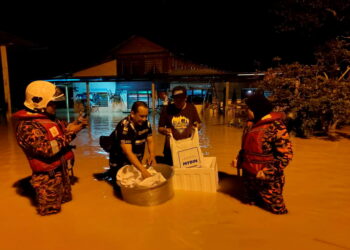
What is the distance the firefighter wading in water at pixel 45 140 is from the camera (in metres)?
2.84

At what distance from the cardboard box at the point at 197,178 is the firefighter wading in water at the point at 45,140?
1555 millimetres

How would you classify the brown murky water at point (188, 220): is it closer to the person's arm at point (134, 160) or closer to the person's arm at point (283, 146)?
the person's arm at point (134, 160)

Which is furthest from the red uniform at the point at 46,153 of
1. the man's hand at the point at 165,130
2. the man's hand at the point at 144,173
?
the man's hand at the point at 165,130

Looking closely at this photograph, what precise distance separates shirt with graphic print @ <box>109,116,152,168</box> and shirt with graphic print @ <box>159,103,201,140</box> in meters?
0.32

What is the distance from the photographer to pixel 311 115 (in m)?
7.68

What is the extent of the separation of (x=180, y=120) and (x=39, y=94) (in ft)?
6.42

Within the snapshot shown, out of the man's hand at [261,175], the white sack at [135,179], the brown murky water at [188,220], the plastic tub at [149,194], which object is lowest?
the brown murky water at [188,220]

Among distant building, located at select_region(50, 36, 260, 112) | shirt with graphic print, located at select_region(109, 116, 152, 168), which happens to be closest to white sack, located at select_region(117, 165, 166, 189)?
shirt with graphic print, located at select_region(109, 116, 152, 168)

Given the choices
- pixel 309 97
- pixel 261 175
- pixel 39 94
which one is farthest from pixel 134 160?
pixel 309 97

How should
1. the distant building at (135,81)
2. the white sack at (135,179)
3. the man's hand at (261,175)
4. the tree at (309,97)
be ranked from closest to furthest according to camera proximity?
1. the man's hand at (261,175)
2. the white sack at (135,179)
3. the tree at (309,97)
4. the distant building at (135,81)

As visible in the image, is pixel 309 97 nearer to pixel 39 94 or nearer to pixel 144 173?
pixel 144 173

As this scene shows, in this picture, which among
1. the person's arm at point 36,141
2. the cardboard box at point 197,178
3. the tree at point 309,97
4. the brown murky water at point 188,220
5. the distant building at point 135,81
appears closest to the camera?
the brown murky water at point 188,220

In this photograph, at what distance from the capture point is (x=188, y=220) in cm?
310

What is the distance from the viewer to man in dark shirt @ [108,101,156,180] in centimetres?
346
